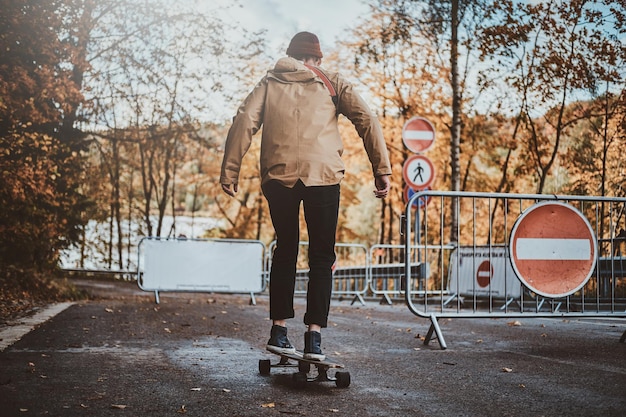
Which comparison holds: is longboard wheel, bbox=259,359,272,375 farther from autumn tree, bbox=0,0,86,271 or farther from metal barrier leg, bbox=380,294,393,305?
metal barrier leg, bbox=380,294,393,305

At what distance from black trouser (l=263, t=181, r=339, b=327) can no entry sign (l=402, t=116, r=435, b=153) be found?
→ 10769mm

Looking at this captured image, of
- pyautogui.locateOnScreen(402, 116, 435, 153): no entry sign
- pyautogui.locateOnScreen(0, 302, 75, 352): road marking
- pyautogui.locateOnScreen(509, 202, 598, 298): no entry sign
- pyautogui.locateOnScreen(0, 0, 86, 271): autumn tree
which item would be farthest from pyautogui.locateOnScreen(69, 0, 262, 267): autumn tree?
pyautogui.locateOnScreen(509, 202, 598, 298): no entry sign

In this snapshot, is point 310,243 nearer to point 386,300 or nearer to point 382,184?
point 382,184

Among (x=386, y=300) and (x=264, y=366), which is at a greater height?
(x=264, y=366)

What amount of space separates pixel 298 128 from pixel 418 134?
1101 centimetres

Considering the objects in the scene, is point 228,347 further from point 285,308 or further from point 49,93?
point 49,93

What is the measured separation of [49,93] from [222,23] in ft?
30.2

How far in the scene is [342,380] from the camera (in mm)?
4449

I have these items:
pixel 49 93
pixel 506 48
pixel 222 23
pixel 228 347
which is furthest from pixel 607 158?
pixel 228 347

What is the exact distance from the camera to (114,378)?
4.65m

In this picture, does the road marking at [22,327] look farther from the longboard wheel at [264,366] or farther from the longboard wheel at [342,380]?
the longboard wheel at [342,380]

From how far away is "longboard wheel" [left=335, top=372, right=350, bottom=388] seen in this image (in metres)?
4.45

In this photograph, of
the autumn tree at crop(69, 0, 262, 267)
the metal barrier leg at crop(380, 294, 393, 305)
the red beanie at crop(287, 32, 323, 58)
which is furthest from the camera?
the autumn tree at crop(69, 0, 262, 267)

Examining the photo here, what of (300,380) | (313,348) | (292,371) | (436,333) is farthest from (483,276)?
(300,380)
